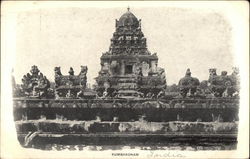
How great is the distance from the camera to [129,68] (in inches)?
95.7

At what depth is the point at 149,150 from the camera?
2.43m

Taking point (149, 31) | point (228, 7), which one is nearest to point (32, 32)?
point (149, 31)

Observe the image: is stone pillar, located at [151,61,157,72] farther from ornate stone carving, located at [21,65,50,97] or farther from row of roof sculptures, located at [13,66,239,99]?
ornate stone carving, located at [21,65,50,97]

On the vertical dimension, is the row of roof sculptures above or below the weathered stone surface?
above

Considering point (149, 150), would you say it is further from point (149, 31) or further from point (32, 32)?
point (32, 32)

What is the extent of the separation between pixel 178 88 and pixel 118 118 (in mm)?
303

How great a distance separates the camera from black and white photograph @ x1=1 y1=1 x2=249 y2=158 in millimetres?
2381

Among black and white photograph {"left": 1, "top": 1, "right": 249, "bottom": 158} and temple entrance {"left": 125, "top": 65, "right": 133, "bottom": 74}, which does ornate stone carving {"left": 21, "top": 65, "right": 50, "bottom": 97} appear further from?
temple entrance {"left": 125, "top": 65, "right": 133, "bottom": 74}

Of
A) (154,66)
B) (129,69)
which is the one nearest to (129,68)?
(129,69)
